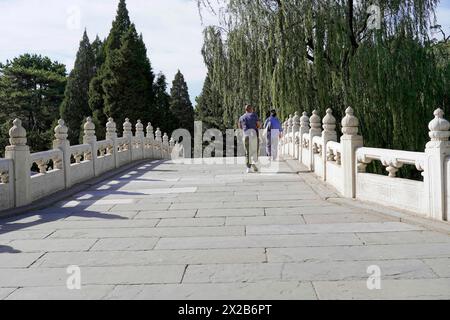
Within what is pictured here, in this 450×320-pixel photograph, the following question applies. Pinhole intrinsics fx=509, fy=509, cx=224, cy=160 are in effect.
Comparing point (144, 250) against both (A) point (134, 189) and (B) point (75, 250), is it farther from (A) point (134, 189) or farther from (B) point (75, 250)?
(A) point (134, 189)

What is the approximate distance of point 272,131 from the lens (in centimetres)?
1451

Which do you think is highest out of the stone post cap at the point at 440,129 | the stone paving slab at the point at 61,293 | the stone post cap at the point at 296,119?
the stone post cap at the point at 296,119

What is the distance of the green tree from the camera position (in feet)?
119

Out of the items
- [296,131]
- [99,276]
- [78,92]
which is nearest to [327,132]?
[296,131]

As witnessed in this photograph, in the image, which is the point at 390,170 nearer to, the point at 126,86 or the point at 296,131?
the point at 296,131

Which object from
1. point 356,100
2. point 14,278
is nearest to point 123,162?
point 356,100

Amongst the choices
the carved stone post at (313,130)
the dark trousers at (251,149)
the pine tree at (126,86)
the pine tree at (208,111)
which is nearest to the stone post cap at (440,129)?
the dark trousers at (251,149)

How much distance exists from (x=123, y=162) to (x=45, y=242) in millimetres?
9871

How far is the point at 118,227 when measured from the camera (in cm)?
581

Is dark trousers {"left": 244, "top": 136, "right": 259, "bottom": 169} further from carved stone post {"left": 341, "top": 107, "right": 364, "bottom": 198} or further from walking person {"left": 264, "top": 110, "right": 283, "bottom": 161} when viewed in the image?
carved stone post {"left": 341, "top": 107, "right": 364, "bottom": 198}

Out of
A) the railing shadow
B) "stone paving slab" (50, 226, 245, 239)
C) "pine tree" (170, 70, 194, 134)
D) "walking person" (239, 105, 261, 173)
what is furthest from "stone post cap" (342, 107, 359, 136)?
"pine tree" (170, 70, 194, 134)

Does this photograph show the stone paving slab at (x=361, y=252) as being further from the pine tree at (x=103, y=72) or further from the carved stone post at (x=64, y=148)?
the pine tree at (x=103, y=72)

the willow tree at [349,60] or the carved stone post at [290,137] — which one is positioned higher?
the willow tree at [349,60]

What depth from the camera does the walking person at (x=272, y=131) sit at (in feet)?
46.8
